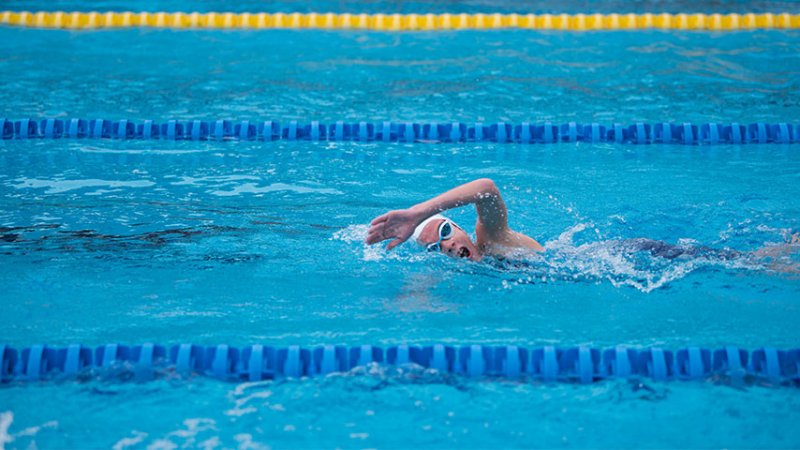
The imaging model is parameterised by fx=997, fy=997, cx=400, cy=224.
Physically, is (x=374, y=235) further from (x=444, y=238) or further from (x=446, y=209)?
(x=444, y=238)

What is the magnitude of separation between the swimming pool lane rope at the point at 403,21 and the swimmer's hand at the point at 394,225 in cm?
559

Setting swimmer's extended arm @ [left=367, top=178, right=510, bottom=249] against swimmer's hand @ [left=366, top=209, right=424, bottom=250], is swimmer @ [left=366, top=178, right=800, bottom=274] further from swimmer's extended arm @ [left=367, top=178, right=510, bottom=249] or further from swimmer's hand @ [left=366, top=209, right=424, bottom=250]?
swimmer's hand @ [left=366, top=209, right=424, bottom=250]

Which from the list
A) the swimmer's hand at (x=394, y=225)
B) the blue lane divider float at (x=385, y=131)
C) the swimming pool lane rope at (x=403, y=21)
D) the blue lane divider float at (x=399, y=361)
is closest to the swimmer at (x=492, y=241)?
the swimmer's hand at (x=394, y=225)

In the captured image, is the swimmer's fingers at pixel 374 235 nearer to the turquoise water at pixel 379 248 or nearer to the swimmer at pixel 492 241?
the swimmer at pixel 492 241

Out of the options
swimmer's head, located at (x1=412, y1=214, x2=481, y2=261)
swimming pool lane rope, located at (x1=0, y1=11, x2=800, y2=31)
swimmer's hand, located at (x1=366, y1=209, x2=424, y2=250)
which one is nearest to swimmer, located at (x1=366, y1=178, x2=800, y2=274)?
swimmer's head, located at (x1=412, y1=214, x2=481, y2=261)

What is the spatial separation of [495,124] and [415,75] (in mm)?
1447

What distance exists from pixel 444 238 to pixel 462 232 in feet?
0.46

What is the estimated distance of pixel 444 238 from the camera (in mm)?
4086

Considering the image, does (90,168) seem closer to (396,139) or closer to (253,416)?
(396,139)

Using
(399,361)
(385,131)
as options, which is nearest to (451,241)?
(399,361)

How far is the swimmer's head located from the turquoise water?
12cm

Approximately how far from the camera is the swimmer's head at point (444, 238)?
4.09 metres

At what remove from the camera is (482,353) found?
341 centimetres

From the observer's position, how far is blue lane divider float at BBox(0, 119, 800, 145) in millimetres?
6215
